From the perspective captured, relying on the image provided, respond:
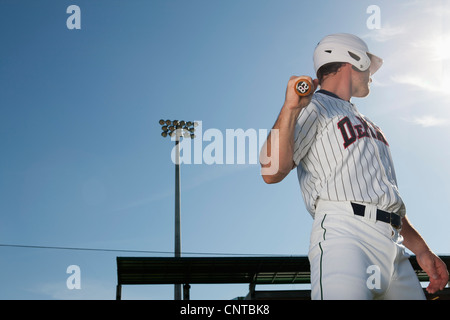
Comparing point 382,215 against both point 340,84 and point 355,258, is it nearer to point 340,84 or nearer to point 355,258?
point 355,258

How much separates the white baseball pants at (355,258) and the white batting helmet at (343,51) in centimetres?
120

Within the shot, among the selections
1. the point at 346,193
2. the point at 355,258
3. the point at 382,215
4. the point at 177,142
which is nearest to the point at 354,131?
the point at 346,193

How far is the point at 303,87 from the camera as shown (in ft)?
8.89

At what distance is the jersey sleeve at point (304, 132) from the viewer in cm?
311

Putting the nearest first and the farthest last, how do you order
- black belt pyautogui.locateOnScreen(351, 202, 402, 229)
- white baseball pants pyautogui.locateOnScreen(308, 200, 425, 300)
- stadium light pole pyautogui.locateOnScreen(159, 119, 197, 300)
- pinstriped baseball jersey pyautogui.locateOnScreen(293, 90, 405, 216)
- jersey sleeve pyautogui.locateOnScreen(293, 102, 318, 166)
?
1. white baseball pants pyautogui.locateOnScreen(308, 200, 425, 300)
2. black belt pyautogui.locateOnScreen(351, 202, 402, 229)
3. pinstriped baseball jersey pyautogui.locateOnScreen(293, 90, 405, 216)
4. jersey sleeve pyautogui.locateOnScreen(293, 102, 318, 166)
5. stadium light pole pyautogui.locateOnScreen(159, 119, 197, 300)

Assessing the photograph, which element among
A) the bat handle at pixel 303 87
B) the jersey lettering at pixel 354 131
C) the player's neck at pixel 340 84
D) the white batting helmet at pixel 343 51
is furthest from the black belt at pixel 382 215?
the white batting helmet at pixel 343 51

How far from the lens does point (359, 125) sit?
3299 mm

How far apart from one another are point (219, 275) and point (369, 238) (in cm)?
2021

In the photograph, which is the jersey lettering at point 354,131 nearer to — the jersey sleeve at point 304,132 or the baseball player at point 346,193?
the baseball player at point 346,193

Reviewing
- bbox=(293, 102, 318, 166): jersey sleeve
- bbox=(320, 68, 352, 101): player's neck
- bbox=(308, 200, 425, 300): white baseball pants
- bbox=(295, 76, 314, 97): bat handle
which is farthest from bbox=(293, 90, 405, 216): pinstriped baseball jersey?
bbox=(295, 76, 314, 97): bat handle

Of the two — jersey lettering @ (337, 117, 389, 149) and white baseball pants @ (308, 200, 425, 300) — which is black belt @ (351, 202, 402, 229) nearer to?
white baseball pants @ (308, 200, 425, 300)

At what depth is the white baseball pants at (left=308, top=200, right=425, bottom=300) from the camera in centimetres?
253

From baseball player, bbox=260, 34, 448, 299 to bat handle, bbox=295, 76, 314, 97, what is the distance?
1 cm

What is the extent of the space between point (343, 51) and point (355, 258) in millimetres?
1697
